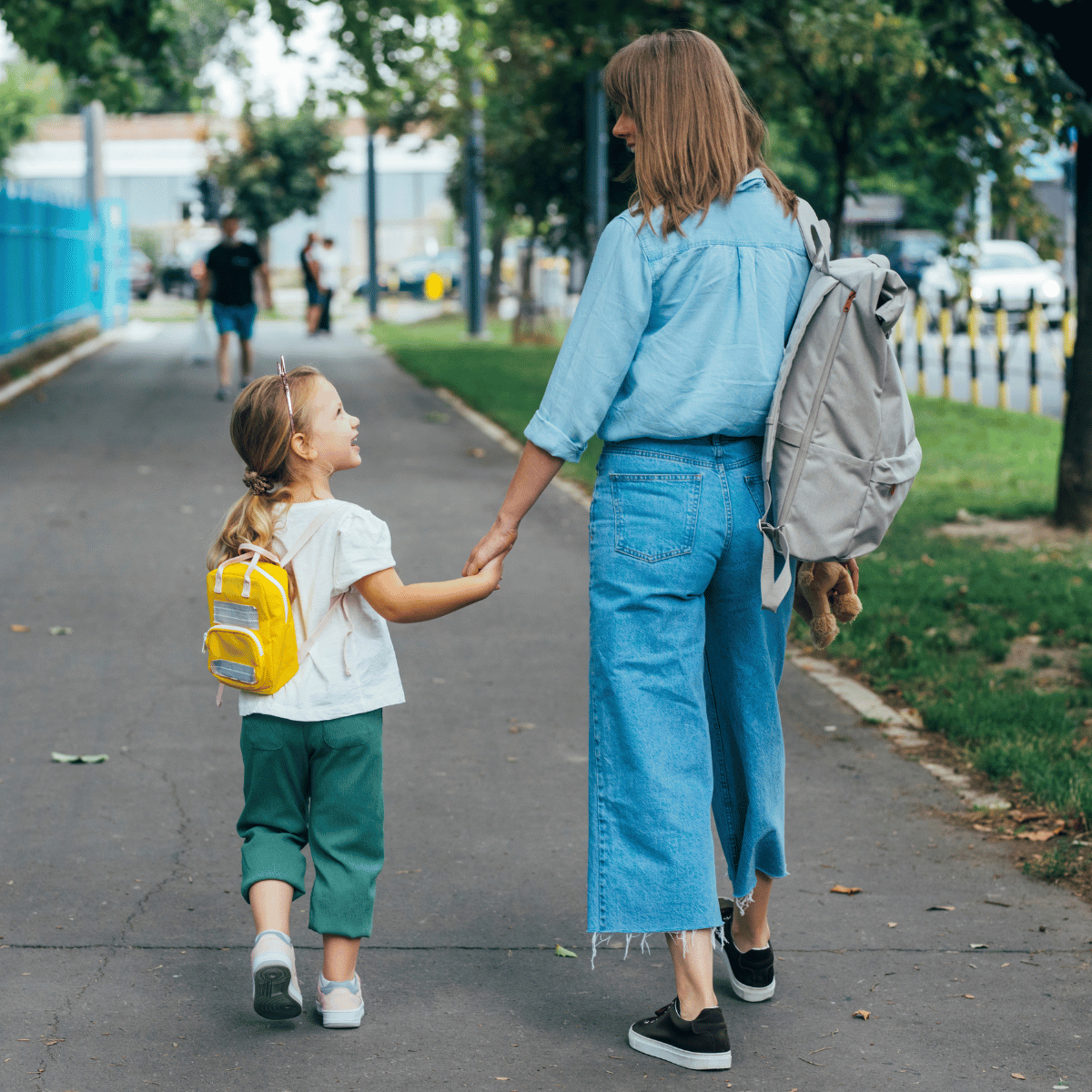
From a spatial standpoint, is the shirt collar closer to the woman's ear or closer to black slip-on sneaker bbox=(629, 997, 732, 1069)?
the woman's ear

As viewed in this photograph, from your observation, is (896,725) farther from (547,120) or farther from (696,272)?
(547,120)

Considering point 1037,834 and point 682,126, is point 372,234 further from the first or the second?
point 682,126

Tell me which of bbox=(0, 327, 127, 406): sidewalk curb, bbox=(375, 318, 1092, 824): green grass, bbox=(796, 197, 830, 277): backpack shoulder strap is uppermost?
bbox=(796, 197, 830, 277): backpack shoulder strap

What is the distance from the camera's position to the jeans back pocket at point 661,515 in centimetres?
309

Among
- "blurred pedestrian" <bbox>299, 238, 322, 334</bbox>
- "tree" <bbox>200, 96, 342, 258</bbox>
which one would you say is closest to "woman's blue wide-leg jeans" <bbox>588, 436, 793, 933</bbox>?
"blurred pedestrian" <bbox>299, 238, 322, 334</bbox>

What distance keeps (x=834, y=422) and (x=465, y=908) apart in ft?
5.51

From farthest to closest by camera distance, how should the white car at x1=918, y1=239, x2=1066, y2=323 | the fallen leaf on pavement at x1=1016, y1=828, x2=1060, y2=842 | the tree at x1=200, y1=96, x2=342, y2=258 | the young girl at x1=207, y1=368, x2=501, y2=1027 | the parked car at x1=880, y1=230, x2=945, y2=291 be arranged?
1. the tree at x1=200, y1=96, x2=342, y2=258
2. the parked car at x1=880, y1=230, x2=945, y2=291
3. the white car at x1=918, y1=239, x2=1066, y2=323
4. the fallen leaf on pavement at x1=1016, y1=828, x2=1060, y2=842
5. the young girl at x1=207, y1=368, x2=501, y2=1027

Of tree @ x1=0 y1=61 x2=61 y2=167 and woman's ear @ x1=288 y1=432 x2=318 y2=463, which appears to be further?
tree @ x1=0 y1=61 x2=61 y2=167

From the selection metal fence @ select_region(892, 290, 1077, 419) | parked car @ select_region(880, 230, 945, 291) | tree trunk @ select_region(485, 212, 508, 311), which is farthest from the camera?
tree trunk @ select_region(485, 212, 508, 311)

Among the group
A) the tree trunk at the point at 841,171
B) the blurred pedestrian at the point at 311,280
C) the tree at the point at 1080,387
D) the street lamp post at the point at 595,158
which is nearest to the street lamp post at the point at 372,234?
the blurred pedestrian at the point at 311,280

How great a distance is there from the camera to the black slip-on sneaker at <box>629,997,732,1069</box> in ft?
10.4

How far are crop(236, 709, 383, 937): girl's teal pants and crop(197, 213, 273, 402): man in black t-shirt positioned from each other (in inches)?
523

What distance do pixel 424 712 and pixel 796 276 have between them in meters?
3.06

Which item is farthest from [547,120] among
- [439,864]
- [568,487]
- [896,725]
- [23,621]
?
[439,864]
